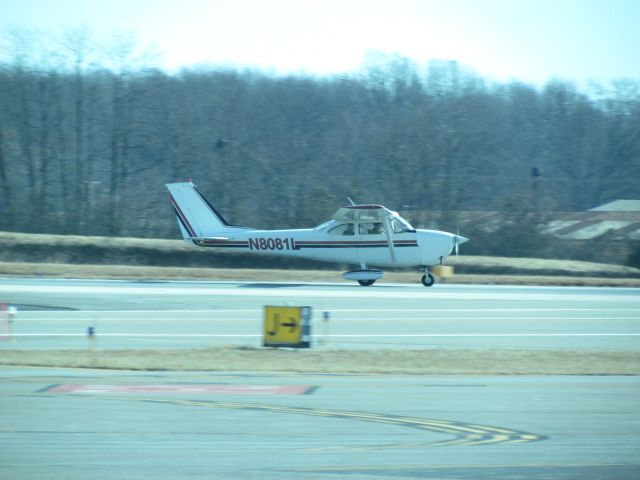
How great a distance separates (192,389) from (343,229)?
65.2 ft

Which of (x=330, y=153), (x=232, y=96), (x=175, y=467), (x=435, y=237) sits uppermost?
(x=232, y=96)

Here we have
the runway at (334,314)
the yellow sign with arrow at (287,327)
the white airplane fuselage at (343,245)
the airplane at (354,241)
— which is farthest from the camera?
the white airplane fuselage at (343,245)

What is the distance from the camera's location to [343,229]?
31500mm

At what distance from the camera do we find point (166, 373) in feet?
44.6

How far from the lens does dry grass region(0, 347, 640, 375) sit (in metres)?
14.3

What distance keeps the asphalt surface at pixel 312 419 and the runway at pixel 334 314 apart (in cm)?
16

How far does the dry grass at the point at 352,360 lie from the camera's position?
47.0ft

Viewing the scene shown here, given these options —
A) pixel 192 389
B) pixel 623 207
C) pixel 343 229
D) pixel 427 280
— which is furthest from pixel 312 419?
pixel 623 207

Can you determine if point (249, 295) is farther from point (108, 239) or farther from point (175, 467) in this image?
point (175, 467)

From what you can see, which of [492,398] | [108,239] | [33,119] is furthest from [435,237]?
[33,119]

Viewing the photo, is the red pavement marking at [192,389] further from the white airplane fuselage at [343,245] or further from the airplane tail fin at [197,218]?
the airplane tail fin at [197,218]

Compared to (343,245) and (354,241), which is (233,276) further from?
(354,241)

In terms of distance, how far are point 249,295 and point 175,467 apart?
18.8 m

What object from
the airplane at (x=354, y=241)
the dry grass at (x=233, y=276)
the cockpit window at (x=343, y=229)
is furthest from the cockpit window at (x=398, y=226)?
the dry grass at (x=233, y=276)
